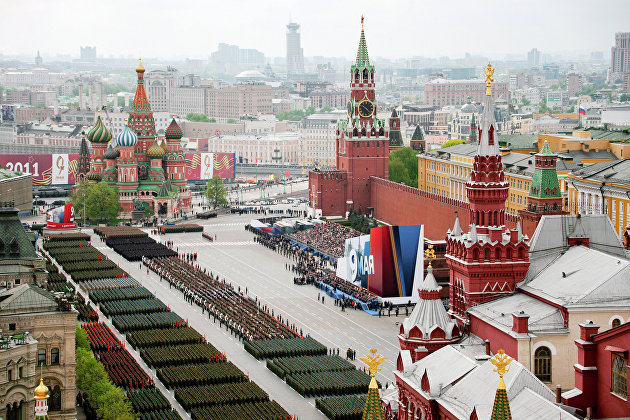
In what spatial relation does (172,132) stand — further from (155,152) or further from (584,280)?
(584,280)

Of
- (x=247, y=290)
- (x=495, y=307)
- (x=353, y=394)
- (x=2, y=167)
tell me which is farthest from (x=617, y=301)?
(x=2, y=167)

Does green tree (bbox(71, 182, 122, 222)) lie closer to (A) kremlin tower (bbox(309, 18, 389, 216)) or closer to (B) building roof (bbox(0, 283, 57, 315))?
(A) kremlin tower (bbox(309, 18, 389, 216))

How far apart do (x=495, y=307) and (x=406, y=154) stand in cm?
8974

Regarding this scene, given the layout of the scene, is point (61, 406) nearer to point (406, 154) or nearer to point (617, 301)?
point (617, 301)

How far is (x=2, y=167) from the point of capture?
158000 millimetres

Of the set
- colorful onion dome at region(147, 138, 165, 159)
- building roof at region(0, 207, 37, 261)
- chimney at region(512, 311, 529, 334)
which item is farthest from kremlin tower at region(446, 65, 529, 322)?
colorful onion dome at region(147, 138, 165, 159)

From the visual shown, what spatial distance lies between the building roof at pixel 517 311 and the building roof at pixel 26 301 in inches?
811

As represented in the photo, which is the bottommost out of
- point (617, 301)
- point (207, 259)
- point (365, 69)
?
point (207, 259)

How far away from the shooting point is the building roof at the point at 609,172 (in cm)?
8822

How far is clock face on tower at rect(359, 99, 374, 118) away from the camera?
132125mm

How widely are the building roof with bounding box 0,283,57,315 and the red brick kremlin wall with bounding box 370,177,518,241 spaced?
1813 inches

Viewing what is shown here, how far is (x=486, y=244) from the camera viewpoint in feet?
194

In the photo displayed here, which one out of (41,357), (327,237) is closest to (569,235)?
(41,357)

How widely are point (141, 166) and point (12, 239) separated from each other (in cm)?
7416
